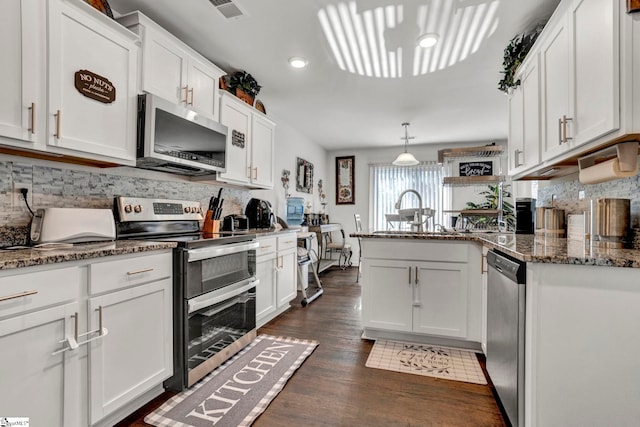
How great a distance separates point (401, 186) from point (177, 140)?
4.90 meters

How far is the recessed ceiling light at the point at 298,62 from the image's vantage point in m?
2.73

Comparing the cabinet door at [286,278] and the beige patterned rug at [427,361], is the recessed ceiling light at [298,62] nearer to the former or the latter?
the cabinet door at [286,278]

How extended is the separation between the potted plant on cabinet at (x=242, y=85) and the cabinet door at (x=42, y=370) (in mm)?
2340

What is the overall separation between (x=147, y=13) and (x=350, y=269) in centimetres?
491

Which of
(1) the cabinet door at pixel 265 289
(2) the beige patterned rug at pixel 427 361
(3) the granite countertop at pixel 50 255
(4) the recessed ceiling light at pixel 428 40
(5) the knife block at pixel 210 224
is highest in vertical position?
(4) the recessed ceiling light at pixel 428 40

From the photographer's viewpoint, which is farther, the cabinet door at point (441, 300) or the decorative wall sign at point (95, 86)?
the cabinet door at point (441, 300)

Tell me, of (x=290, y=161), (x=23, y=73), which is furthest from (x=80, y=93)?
(x=290, y=161)

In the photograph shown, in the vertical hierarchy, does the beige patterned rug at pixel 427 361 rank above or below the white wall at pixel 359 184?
below

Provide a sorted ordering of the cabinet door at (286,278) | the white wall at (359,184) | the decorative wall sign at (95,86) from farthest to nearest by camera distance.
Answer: the white wall at (359,184) < the cabinet door at (286,278) < the decorative wall sign at (95,86)

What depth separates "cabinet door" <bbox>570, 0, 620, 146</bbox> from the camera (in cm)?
123

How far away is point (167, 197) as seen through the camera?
253 centimetres

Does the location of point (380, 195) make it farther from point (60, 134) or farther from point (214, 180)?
point (60, 134)

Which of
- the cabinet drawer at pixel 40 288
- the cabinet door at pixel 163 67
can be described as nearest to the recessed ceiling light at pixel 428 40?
the cabinet door at pixel 163 67

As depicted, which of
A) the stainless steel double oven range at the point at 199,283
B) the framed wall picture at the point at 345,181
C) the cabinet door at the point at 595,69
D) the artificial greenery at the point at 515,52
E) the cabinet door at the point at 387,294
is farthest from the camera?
the framed wall picture at the point at 345,181
